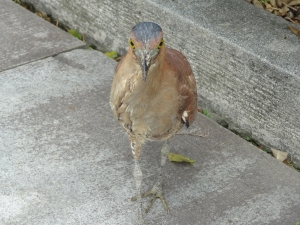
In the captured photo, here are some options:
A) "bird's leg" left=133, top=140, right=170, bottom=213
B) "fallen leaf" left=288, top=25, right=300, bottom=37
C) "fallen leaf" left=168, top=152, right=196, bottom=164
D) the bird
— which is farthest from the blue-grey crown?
"fallen leaf" left=288, top=25, right=300, bottom=37

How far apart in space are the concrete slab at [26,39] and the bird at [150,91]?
2.24 meters

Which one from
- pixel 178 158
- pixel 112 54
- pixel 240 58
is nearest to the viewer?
pixel 178 158

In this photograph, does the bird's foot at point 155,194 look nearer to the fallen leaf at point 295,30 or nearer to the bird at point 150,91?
the bird at point 150,91

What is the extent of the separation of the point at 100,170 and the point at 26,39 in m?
2.25

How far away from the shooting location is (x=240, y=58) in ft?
17.0

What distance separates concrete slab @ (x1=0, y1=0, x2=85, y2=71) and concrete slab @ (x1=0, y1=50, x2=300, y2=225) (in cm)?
41

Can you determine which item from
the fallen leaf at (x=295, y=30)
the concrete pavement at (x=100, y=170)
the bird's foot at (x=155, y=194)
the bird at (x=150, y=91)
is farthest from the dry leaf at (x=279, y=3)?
the bird's foot at (x=155, y=194)

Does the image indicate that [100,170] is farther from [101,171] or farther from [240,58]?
[240,58]

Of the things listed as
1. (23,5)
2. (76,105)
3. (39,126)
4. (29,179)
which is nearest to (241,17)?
Result: (76,105)

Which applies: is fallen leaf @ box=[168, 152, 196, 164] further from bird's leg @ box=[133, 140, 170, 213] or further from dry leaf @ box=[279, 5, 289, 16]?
dry leaf @ box=[279, 5, 289, 16]

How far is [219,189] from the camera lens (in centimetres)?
472

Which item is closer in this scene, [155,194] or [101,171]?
[155,194]

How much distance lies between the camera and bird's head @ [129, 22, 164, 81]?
11.7 feet

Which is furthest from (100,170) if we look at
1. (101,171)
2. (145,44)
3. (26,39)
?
(26,39)
